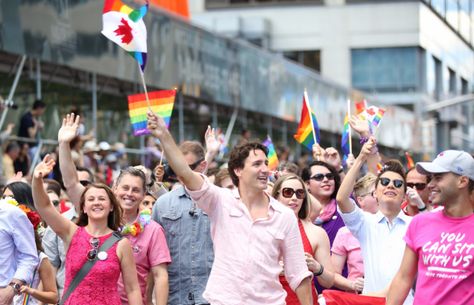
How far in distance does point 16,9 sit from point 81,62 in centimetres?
208

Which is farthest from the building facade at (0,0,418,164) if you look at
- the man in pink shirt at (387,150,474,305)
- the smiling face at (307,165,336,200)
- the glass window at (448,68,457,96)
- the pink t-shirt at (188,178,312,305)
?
the glass window at (448,68,457,96)

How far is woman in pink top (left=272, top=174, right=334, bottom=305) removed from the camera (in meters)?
9.52

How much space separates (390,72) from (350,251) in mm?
49390

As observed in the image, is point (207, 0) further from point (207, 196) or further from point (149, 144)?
point (207, 196)

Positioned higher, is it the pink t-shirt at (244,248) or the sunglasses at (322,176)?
the sunglasses at (322,176)

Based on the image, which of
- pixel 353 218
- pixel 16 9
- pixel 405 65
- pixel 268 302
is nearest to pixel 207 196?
pixel 268 302

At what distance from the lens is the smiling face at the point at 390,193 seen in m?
9.23

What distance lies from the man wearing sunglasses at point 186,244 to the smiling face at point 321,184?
1550 millimetres

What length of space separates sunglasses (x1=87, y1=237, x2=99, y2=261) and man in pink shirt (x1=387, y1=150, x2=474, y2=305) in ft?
7.08

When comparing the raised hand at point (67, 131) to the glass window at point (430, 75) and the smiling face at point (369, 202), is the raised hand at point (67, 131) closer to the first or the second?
the smiling face at point (369, 202)

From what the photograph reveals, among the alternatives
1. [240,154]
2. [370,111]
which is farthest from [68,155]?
[370,111]

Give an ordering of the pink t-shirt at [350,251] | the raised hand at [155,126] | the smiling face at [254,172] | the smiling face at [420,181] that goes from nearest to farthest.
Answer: the raised hand at [155,126]
the smiling face at [254,172]
the pink t-shirt at [350,251]
the smiling face at [420,181]

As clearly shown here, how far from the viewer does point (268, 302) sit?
794 cm

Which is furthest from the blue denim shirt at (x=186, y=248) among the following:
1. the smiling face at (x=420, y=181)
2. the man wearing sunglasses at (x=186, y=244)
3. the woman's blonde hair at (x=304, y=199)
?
the smiling face at (x=420, y=181)
